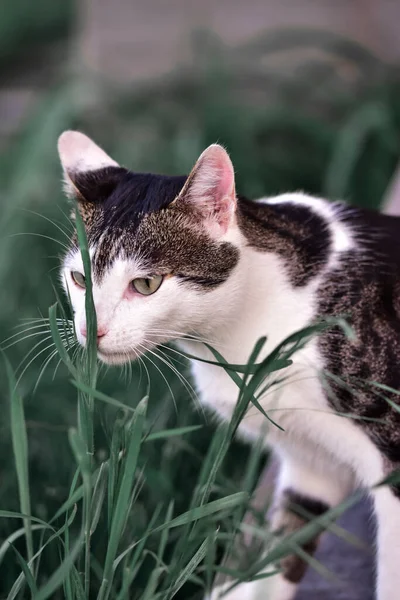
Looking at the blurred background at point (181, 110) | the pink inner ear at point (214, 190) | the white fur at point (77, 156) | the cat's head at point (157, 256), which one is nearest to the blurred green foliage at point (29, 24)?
the blurred background at point (181, 110)

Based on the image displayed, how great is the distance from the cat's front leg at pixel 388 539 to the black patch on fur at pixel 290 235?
1.12 feet

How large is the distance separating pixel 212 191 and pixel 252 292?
0.58 ft

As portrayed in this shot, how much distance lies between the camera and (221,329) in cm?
124

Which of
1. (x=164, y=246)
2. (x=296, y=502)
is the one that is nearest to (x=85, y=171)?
(x=164, y=246)

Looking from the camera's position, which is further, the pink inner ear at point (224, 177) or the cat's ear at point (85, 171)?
the cat's ear at point (85, 171)

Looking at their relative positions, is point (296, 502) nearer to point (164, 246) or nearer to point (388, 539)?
point (388, 539)

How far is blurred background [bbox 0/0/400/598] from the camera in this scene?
90.2 inches

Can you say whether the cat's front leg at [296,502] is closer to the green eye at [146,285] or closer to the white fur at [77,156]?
the green eye at [146,285]

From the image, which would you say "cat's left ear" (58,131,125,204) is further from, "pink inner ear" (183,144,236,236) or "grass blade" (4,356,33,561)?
"grass blade" (4,356,33,561)

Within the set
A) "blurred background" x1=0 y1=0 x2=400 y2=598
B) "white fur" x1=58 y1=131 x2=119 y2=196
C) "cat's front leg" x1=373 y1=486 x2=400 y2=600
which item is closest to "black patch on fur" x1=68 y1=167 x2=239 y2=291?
"white fur" x1=58 y1=131 x2=119 y2=196

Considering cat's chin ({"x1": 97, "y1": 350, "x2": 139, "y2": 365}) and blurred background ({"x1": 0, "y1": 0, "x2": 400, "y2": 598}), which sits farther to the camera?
blurred background ({"x1": 0, "y1": 0, "x2": 400, "y2": 598})

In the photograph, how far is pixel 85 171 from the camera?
50.3 inches

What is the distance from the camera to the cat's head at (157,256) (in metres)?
1.09

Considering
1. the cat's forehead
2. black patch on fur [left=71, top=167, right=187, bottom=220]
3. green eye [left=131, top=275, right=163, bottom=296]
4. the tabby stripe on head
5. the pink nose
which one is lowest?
the pink nose
